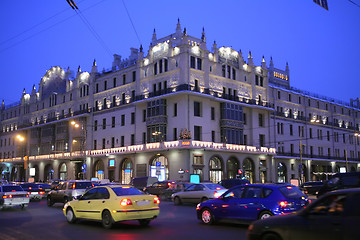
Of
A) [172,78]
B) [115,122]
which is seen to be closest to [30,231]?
[172,78]

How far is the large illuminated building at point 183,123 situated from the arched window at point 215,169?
0.15 m

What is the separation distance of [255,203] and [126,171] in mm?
43307

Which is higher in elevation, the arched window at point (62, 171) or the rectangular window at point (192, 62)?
the rectangular window at point (192, 62)

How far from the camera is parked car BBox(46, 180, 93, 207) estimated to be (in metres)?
22.6

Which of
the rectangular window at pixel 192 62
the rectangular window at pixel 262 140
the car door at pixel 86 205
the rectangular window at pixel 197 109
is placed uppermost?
the rectangular window at pixel 192 62

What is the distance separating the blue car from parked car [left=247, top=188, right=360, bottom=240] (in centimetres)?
457

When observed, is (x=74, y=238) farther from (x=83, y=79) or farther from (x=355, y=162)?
(x=355, y=162)

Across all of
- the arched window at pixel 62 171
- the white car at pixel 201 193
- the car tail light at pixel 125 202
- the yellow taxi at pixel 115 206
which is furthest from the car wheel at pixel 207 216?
the arched window at pixel 62 171

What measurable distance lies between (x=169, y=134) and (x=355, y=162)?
149 ft

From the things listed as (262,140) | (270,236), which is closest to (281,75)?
(262,140)

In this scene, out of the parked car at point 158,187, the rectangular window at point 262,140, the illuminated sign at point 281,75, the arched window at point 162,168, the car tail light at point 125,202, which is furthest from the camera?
the illuminated sign at point 281,75

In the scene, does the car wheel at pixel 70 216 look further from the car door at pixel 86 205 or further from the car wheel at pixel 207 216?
the car wheel at pixel 207 216

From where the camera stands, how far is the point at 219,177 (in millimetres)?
50594

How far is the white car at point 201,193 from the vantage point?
22.3 m
